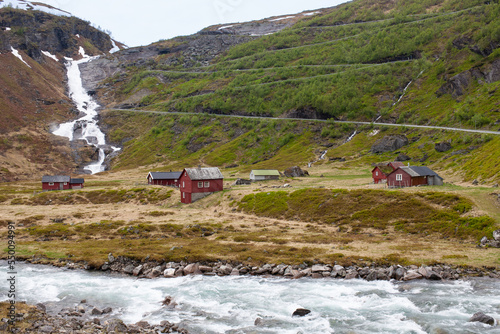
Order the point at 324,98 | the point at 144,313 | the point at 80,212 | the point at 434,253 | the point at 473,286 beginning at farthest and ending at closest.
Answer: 1. the point at 324,98
2. the point at 80,212
3. the point at 434,253
4. the point at 473,286
5. the point at 144,313

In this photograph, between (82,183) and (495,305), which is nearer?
(495,305)

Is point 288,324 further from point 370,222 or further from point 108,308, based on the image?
point 370,222

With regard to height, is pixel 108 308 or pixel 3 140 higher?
pixel 3 140

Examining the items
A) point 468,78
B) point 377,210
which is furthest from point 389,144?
point 377,210

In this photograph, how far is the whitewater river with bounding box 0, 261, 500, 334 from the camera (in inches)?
933

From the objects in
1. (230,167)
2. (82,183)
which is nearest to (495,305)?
(82,183)

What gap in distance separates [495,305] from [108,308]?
27543 mm

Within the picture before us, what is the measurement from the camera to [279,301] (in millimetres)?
27719

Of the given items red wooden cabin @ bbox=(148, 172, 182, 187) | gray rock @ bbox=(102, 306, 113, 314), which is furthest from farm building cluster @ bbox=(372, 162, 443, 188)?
red wooden cabin @ bbox=(148, 172, 182, 187)

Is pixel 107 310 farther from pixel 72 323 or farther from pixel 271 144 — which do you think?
pixel 271 144

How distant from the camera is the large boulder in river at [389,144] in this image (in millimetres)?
112500

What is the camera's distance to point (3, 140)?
142875mm

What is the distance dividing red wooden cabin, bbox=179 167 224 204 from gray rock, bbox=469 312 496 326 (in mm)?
58407

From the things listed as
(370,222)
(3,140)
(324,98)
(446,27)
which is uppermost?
(446,27)
